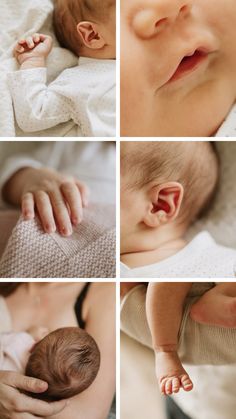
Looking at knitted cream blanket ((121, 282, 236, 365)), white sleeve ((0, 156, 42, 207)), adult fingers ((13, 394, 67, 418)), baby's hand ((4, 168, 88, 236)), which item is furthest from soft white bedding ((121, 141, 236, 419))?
white sleeve ((0, 156, 42, 207))

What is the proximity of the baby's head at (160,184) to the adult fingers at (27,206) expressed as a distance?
197 mm

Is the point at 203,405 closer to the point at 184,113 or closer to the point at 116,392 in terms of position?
the point at 116,392

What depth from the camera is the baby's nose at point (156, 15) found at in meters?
1.36

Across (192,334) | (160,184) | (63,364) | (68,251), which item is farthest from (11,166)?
(192,334)

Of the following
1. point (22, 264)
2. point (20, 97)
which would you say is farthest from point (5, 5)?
point (22, 264)

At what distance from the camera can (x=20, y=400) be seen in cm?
138

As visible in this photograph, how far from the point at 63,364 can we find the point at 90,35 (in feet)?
2.31

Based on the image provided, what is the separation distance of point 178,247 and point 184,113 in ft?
0.96

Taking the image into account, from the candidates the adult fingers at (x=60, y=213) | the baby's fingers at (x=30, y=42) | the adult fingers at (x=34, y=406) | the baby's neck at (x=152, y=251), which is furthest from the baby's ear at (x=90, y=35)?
the adult fingers at (x=34, y=406)

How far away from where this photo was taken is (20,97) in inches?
53.8

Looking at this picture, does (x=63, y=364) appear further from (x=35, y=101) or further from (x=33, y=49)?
(x=33, y=49)

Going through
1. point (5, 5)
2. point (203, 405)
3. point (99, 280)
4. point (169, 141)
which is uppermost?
point (5, 5)

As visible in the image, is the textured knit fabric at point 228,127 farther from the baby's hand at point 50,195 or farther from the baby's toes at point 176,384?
the baby's toes at point 176,384

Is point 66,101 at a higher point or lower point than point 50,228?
higher
